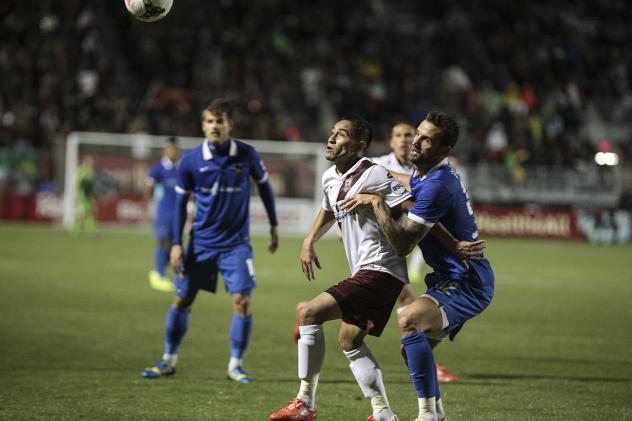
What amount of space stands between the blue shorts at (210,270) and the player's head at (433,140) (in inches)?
102

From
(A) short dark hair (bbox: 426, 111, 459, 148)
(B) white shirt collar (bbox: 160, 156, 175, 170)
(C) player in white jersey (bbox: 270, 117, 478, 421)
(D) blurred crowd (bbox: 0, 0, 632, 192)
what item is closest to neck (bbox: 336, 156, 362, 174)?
(C) player in white jersey (bbox: 270, 117, 478, 421)

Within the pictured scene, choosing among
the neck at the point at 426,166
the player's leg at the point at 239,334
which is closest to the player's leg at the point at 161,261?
the player's leg at the point at 239,334

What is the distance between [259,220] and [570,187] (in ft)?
34.0

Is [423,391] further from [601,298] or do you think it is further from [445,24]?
[445,24]

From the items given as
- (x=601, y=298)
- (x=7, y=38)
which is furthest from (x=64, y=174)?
(x=601, y=298)

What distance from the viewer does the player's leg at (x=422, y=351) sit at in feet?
19.6

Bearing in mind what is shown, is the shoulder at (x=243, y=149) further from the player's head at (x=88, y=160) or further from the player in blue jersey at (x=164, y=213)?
the player's head at (x=88, y=160)

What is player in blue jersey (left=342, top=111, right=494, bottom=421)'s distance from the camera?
596 centimetres

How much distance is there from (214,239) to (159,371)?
4.19 feet

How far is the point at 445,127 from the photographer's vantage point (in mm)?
6203

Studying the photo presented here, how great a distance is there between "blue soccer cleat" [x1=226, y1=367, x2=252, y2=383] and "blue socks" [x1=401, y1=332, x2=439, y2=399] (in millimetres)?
2520

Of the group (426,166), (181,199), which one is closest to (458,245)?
(426,166)

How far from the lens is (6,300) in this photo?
13.0m

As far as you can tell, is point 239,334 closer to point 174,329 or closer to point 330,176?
point 174,329
